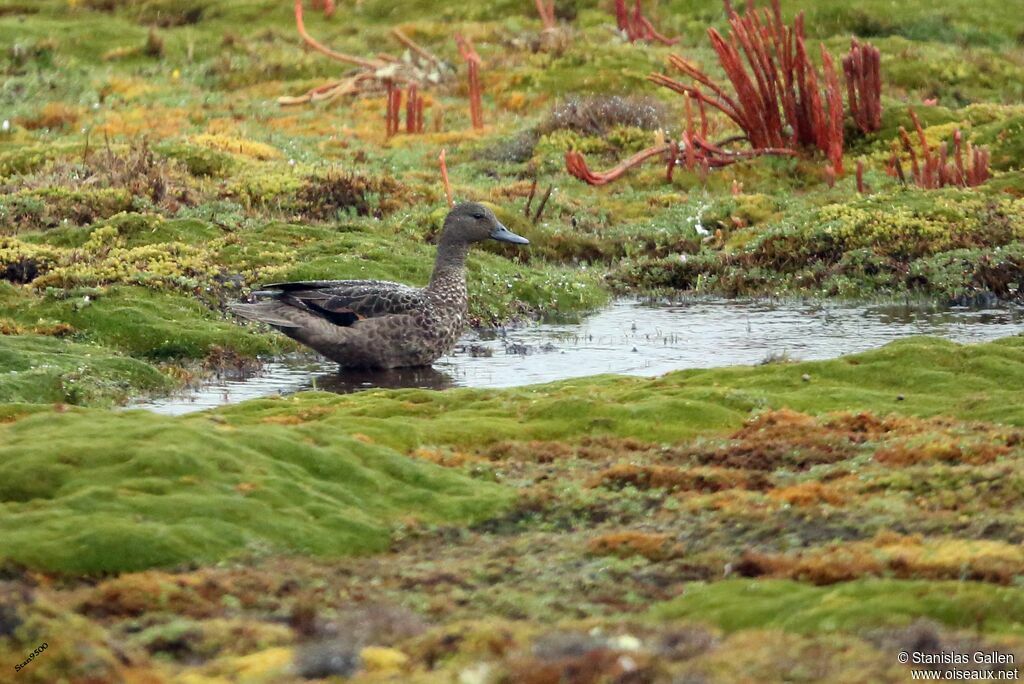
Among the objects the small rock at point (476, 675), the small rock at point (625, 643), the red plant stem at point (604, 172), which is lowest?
the small rock at point (476, 675)

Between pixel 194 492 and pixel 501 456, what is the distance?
101 inches

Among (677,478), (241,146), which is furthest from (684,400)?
(241,146)

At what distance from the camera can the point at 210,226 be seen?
19.4 metres

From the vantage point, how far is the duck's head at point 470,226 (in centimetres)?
1666

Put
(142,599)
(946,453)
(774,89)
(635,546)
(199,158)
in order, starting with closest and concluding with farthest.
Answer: (142,599) < (635,546) < (946,453) < (199,158) < (774,89)

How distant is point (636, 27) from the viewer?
3969 cm

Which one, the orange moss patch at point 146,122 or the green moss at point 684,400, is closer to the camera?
the green moss at point 684,400

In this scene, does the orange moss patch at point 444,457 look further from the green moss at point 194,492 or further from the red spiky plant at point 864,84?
the red spiky plant at point 864,84

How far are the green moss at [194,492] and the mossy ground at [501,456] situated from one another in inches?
0.8

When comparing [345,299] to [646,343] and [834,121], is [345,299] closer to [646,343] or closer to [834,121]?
[646,343]

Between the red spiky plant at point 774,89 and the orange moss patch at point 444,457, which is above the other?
the red spiky plant at point 774,89

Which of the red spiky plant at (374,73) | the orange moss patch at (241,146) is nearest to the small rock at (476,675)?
the orange moss patch at (241,146)

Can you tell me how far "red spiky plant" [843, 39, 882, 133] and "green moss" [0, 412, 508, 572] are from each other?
18.1 meters

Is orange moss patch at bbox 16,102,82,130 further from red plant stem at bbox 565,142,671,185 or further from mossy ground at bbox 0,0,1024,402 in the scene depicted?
red plant stem at bbox 565,142,671,185
